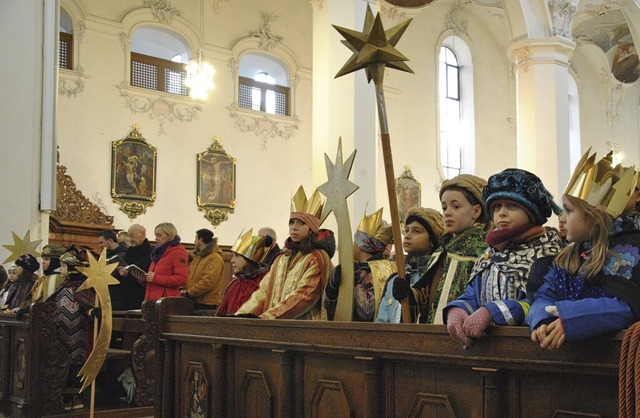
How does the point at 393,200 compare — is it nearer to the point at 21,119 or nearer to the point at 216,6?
the point at 21,119

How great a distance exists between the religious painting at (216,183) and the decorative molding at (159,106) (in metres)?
0.75

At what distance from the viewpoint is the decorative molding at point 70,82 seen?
13406 mm

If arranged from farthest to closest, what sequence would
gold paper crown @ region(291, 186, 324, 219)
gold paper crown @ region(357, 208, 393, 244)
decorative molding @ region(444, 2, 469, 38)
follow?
decorative molding @ region(444, 2, 469, 38) < gold paper crown @ region(357, 208, 393, 244) < gold paper crown @ region(291, 186, 324, 219)

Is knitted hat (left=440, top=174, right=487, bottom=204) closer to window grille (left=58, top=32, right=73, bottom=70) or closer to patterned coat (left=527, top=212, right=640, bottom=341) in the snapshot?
patterned coat (left=527, top=212, right=640, bottom=341)

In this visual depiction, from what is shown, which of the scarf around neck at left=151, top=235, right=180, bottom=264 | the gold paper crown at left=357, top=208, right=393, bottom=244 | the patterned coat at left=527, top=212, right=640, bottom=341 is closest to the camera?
the patterned coat at left=527, top=212, right=640, bottom=341

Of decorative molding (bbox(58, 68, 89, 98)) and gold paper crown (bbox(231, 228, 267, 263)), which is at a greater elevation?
decorative molding (bbox(58, 68, 89, 98))

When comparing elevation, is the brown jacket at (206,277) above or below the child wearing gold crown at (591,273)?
below

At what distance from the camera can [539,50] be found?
43.3ft

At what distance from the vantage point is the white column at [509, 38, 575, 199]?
13062 mm

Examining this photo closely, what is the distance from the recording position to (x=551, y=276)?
2.71 meters

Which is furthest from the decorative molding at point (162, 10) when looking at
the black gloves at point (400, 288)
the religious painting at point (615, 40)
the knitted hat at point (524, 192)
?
the knitted hat at point (524, 192)

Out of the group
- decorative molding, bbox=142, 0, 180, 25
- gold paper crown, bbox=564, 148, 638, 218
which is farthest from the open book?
decorative molding, bbox=142, 0, 180, 25

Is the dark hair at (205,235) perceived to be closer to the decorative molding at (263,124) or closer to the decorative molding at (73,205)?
the decorative molding at (73,205)

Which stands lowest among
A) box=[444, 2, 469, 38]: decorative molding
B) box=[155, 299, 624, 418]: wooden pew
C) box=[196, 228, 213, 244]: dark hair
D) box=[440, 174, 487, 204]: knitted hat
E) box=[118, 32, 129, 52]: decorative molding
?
box=[155, 299, 624, 418]: wooden pew
